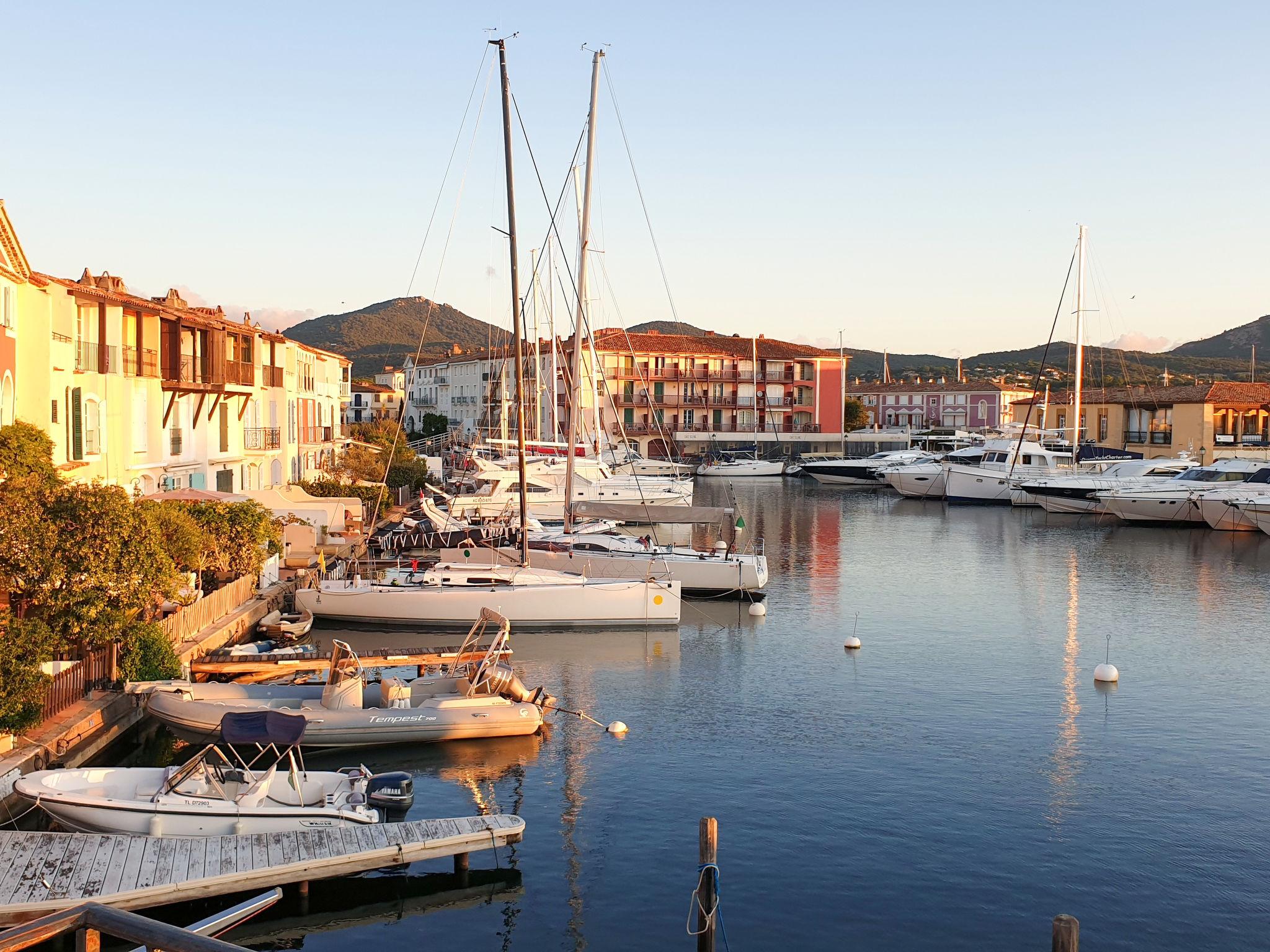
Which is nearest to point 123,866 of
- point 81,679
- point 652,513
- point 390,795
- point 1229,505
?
point 390,795

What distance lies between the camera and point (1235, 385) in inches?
3752

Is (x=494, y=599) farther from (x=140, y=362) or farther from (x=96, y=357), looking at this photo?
(x=140, y=362)

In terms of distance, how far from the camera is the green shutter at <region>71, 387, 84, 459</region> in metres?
30.9

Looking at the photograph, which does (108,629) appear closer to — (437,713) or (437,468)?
(437,713)

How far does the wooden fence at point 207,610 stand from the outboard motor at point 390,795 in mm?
7812

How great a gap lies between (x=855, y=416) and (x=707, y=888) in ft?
408

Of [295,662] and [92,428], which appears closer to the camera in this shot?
[295,662]

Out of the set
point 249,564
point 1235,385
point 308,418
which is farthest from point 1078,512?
point 249,564

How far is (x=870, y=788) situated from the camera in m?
19.7

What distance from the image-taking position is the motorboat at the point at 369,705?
20.8 metres

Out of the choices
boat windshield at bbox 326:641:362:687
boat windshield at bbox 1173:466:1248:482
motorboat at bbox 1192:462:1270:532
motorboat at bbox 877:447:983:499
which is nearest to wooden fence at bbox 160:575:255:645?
boat windshield at bbox 326:641:362:687

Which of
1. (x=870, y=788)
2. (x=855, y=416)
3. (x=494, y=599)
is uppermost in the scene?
(x=855, y=416)

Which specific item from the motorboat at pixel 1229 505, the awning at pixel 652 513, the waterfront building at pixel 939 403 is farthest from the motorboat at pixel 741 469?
the awning at pixel 652 513

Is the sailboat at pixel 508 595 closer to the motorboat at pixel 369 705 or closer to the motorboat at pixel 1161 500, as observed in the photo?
the motorboat at pixel 369 705
